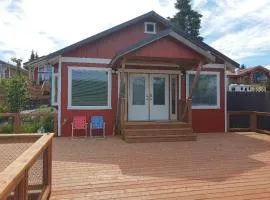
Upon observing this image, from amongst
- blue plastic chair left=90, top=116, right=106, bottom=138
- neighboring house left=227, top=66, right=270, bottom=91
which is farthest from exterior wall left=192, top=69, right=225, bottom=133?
neighboring house left=227, top=66, right=270, bottom=91

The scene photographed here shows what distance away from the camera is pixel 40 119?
37.5 feet

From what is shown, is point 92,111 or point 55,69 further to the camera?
point 55,69

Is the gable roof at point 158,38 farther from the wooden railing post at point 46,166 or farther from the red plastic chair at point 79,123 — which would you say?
the wooden railing post at point 46,166

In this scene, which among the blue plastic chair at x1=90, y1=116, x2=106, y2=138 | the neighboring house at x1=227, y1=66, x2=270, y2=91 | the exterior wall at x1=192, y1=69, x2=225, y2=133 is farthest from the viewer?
the neighboring house at x1=227, y1=66, x2=270, y2=91

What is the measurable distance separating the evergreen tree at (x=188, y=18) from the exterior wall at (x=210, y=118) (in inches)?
685

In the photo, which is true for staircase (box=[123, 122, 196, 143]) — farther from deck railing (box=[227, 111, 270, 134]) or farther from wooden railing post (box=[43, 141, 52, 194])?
wooden railing post (box=[43, 141, 52, 194])

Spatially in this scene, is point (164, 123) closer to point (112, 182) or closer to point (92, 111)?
point (92, 111)

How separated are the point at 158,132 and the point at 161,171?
4.05m

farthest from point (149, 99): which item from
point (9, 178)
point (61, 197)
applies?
point (9, 178)

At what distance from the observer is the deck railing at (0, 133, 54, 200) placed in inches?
85.0

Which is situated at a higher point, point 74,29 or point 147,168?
point 74,29

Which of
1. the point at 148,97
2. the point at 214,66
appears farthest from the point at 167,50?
the point at 214,66

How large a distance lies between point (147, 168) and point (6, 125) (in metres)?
7.35

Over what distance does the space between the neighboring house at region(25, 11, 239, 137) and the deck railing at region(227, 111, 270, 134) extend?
1.88 feet
